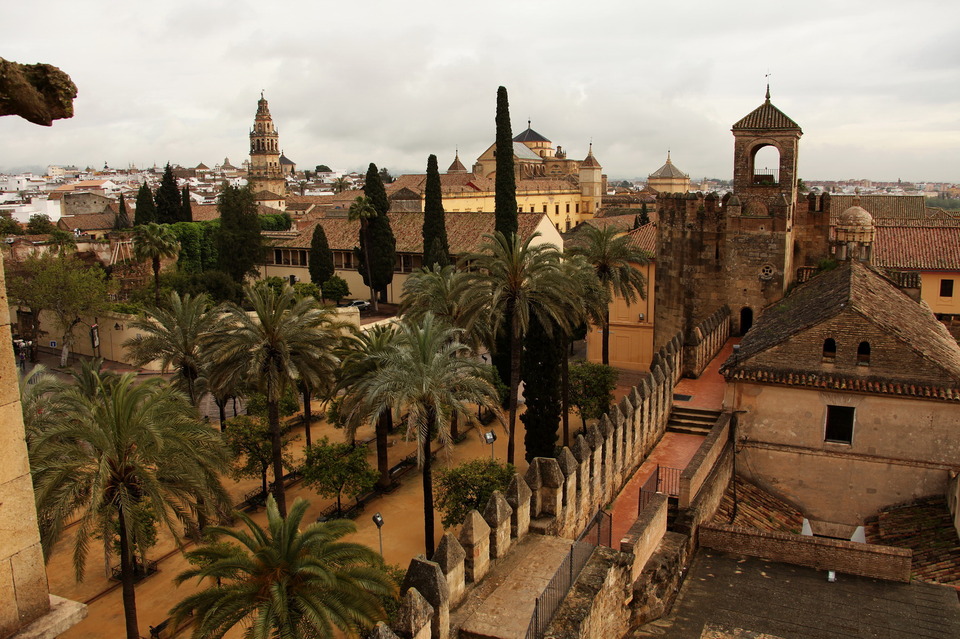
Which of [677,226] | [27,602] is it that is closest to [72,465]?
[27,602]

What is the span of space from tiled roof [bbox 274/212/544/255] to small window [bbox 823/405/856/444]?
1103 inches

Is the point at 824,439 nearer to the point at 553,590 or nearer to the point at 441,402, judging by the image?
the point at 441,402

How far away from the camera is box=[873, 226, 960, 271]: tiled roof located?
108 ft

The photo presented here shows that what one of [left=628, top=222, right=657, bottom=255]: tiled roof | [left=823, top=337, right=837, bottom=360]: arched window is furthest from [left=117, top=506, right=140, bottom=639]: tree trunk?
[left=628, top=222, right=657, bottom=255]: tiled roof

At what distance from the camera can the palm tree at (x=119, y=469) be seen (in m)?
11.8

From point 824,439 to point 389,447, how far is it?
538 inches

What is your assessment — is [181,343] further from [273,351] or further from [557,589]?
[557,589]

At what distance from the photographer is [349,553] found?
11.3m

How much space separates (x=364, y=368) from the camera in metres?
20.3

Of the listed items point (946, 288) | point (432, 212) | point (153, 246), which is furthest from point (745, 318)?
point (153, 246)

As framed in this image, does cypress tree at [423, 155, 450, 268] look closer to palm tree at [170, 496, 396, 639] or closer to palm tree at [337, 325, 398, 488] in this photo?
palm tree at [337, 325, 398, 488]

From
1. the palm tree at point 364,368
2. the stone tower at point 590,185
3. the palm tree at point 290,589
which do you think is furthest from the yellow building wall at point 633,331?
the stone tower at point 590,185

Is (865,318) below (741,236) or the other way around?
below

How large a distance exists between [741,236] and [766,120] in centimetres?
402
